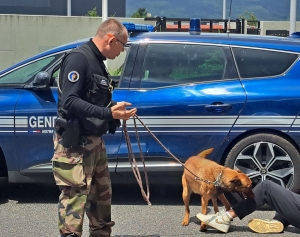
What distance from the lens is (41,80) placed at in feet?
16.6

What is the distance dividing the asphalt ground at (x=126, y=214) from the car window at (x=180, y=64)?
47.7 inches

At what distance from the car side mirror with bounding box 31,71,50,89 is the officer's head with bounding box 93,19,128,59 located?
143 centimetres

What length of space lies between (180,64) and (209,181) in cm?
131

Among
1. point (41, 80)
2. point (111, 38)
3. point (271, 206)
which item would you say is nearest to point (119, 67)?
point (41, 80)

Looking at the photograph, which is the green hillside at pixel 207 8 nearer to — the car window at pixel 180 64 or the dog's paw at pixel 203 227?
the car window at pixel 180 64

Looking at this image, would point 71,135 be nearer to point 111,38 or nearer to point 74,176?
point 74,176

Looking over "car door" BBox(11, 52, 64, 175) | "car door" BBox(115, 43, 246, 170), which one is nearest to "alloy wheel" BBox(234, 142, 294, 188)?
"car door" BBox(115, 43, 246, 170)

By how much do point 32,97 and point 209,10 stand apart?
44.3 meters

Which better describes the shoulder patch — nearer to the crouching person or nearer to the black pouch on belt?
the black pouch on belt

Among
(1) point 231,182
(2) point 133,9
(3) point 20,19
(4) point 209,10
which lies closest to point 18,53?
(3) point 20,19

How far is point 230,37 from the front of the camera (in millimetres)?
5449

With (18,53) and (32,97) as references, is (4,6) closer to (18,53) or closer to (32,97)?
(18,53)

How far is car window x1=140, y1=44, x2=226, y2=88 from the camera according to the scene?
526 cm

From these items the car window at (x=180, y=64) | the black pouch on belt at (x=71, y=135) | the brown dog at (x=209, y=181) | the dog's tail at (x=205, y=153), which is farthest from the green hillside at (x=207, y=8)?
the black pouch on belt at (x=71, y=135)
